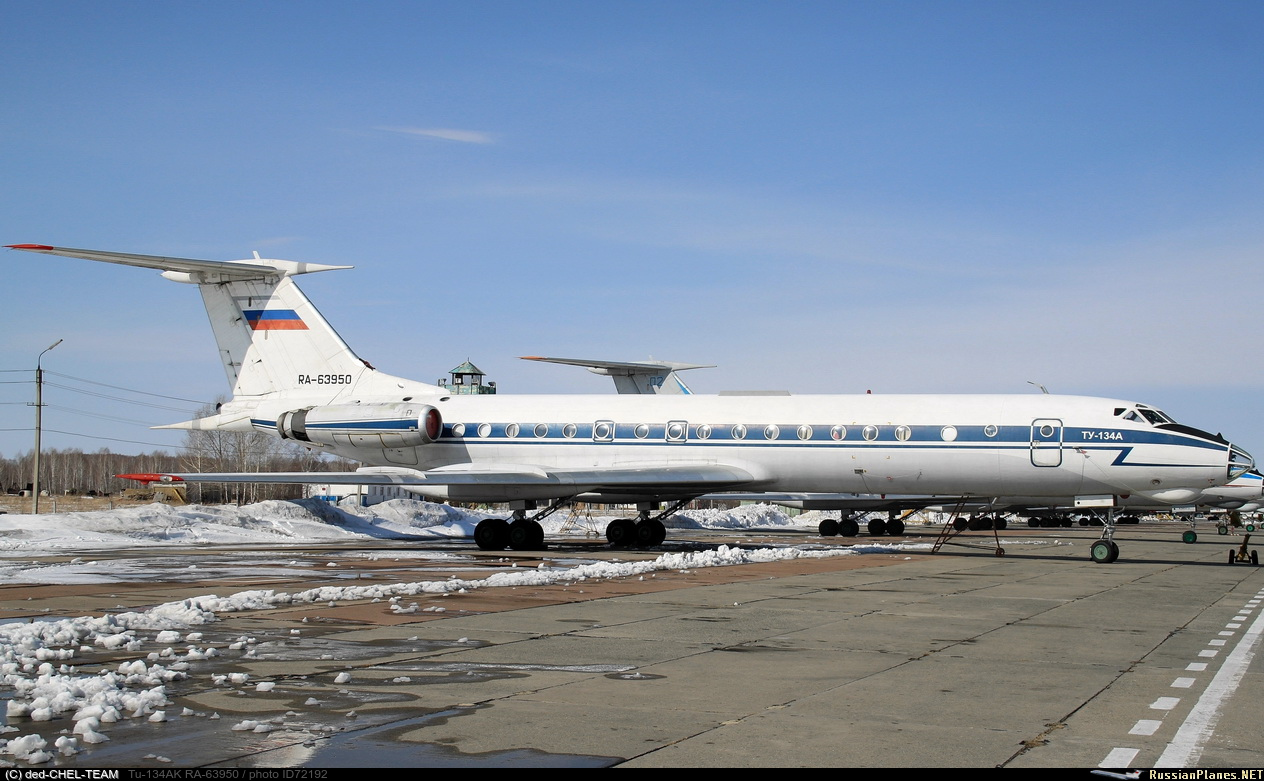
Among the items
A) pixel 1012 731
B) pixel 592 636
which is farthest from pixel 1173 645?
pixel 592 636

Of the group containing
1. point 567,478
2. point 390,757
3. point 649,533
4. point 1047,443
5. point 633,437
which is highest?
point 633,437

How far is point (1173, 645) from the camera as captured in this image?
1007 cm

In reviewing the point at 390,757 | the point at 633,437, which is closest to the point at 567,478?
the point at 633,437

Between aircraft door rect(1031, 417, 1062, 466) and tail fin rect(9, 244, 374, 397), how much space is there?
1617 centimetres

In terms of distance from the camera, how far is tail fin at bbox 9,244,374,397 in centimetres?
2650

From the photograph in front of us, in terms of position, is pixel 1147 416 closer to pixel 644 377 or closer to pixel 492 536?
pixel 492 536

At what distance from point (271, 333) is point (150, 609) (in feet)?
54.5

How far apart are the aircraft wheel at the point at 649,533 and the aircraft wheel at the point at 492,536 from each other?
3.38 m

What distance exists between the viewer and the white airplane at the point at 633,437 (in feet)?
71.6

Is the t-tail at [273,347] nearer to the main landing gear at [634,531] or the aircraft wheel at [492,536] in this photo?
the aircraft wheel at [492,536]

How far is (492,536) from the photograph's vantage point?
24.7 metres
